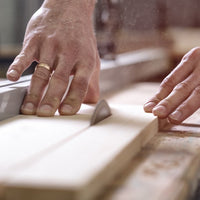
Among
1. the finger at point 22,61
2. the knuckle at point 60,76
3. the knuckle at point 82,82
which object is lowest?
the knuckle at point 82,82

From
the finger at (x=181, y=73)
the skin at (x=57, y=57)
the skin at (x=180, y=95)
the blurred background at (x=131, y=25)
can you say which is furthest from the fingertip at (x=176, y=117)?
the blurred background at (x=131, y=25)

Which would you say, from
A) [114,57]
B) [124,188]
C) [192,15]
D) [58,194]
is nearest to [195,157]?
[124,188]

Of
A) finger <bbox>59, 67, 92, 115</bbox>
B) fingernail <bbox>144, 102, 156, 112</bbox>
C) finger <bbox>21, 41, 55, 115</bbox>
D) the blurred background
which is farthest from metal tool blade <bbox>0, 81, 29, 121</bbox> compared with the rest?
the blurred background

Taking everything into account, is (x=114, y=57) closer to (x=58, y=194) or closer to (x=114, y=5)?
(x=114, y=5)

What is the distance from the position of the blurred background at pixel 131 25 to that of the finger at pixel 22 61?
88 centimetres

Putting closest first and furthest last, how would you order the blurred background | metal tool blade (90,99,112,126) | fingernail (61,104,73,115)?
metal tool blade (90,99,112,126) → fingernail (61,104,73,115) → the blurred background

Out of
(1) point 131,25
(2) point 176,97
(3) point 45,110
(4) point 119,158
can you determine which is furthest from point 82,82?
(1) point 131,25

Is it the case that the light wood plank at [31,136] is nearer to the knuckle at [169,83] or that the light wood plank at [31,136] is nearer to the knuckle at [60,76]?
the knuckle at [60,76]

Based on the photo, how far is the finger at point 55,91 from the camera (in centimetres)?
105

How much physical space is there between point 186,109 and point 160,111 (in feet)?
0.27

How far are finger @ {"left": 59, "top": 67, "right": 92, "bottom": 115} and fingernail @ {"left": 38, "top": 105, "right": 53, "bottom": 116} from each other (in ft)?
0.12

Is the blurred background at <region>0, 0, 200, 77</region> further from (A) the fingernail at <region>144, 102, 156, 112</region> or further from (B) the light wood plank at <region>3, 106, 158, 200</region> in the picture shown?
(B) the light wood plank at <region>3, 106, 158, 200</region>

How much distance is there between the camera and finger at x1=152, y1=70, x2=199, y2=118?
3.62 feet

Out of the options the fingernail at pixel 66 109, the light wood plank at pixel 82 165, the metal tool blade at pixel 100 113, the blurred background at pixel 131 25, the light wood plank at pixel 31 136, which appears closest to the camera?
the light wood plank at pixel 82 165
